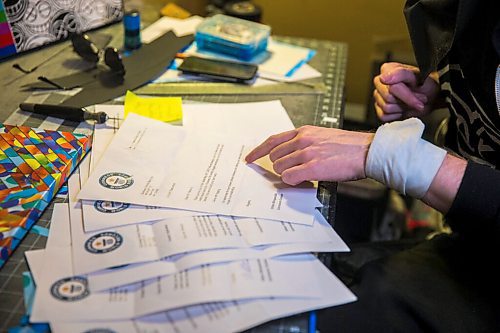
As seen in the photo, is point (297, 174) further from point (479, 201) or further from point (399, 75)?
point (399, 75)

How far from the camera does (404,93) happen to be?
0.95 metres

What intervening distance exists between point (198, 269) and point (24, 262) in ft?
0.65

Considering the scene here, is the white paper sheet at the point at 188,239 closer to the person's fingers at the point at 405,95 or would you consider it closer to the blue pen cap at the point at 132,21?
the person's fingers at the point at 405,95

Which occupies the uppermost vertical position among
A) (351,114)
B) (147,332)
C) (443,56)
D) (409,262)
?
(443,56)

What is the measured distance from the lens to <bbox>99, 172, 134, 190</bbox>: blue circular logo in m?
0.72

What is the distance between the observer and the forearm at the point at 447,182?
69cm

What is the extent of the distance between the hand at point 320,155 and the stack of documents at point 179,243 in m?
0.03

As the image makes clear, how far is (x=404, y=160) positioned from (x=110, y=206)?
0.38 meters

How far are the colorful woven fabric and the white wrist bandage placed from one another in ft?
1.37

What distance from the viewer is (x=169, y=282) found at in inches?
22.6

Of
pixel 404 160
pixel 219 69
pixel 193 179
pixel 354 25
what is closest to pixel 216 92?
pixel 219 69

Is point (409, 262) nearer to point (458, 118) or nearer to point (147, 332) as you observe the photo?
point (458, 118)

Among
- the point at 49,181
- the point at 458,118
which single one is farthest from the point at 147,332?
the point at 458,118

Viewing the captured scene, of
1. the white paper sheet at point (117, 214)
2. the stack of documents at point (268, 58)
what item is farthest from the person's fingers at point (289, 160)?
the stack of documents at point (268, 58)
